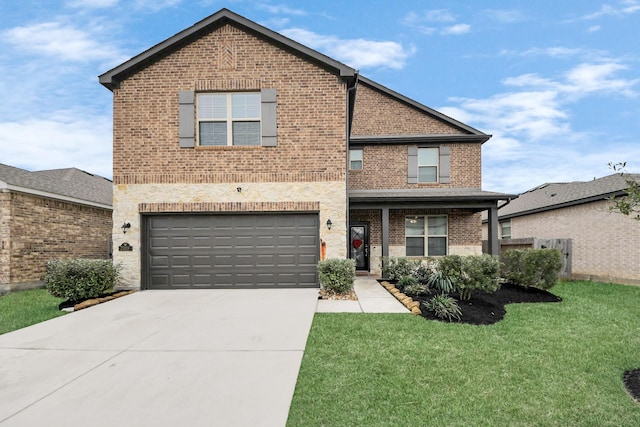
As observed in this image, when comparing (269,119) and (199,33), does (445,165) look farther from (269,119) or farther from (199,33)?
(199,33)

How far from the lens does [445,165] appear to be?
1337 cm

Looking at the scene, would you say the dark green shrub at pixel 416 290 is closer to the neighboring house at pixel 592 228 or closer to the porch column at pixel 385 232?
the porch column at pixel 385 232

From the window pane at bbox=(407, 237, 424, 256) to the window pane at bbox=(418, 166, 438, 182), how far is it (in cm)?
249

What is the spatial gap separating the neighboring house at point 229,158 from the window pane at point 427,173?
5.60 meters

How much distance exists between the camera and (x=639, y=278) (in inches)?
416

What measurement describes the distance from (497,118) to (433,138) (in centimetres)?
1023

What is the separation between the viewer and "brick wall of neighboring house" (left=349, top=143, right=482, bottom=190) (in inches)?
525

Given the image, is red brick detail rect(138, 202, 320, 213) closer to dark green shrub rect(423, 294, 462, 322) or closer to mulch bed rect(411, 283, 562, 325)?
mulch bed rect(411, 283, 562, 325)

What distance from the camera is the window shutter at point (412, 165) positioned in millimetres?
13461

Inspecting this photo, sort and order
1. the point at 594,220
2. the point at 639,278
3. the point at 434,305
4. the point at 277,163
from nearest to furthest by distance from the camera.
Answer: the point at 434,305 < the point at 277,163 < the point at 639,278 < the point at 594,220

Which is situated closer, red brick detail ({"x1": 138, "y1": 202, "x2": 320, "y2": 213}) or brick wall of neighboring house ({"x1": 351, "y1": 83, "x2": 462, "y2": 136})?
red brick detail ({"x1": 138, "y1": 202, "x2": 320, "y2": 213})

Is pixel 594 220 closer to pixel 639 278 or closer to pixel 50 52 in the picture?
pixel 639 278

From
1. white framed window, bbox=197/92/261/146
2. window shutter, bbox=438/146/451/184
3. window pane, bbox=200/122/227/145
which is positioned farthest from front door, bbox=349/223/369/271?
window pane, bbox=200/122/227/145

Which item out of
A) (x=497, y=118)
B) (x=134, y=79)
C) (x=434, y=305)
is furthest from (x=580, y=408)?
(x=497, y=118)
